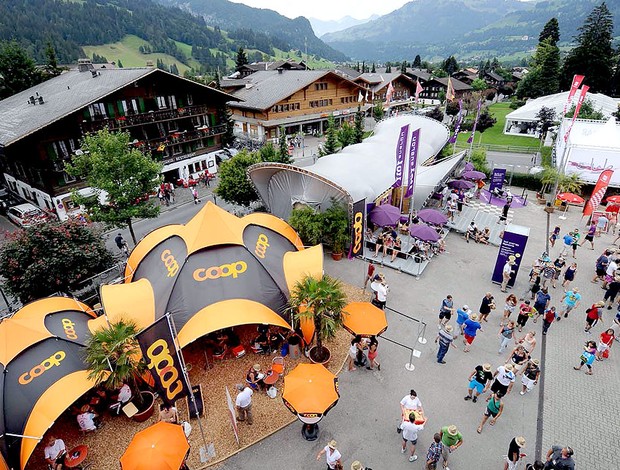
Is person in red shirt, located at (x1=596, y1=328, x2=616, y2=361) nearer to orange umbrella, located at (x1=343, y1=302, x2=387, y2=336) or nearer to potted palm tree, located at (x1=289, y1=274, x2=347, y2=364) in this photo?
orange umbrella, located at (x1=343, y1=302, x2=387, y2=336)

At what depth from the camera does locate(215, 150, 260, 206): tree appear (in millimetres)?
22109

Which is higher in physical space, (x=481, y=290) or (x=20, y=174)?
(x=20, y=174)

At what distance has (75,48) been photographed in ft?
396

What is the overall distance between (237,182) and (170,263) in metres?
10.8

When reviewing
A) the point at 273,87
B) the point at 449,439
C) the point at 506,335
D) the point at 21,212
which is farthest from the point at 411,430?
the point at 273,87

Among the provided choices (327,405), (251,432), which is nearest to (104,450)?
(251,432)

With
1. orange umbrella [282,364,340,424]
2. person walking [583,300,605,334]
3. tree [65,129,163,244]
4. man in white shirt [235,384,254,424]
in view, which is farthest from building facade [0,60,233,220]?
person walking [583,300,605,334]

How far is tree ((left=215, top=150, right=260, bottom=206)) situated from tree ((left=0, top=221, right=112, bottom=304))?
933 cm

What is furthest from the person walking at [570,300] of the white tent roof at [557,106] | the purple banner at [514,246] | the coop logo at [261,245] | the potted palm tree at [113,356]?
the white tent roof at [557,106]

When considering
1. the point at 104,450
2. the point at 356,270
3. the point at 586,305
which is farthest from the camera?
the point at 356,270

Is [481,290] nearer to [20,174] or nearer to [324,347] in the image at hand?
[324,347]

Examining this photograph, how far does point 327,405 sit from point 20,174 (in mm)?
30072

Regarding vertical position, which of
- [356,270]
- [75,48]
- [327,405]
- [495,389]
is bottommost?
[356,270]

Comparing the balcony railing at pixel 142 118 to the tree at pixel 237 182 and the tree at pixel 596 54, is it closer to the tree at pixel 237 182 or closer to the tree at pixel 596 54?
the tree at pixel 237 182
